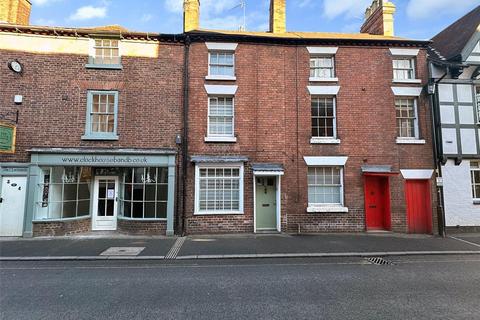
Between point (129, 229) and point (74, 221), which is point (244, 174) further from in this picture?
point (74, 221)

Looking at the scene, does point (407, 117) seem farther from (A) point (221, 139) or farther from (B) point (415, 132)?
(A) point (221, 139)

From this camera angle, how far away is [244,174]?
12312 mm

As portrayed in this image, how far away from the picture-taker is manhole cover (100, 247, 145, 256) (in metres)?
8.78

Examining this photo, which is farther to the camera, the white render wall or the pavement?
the white render wall

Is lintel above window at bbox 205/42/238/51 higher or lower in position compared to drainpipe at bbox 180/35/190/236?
higher

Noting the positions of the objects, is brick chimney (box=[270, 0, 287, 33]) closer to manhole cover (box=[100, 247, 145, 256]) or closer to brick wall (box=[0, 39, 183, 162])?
brick wall (box=[0, 39, 183, 162])

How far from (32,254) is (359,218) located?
12159 millimetres

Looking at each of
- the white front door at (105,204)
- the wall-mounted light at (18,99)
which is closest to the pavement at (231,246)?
the white front door at (105,204)

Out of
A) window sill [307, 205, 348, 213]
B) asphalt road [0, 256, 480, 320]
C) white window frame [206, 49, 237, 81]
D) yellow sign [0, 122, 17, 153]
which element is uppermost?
white window frame [206, 49, 237, 81]

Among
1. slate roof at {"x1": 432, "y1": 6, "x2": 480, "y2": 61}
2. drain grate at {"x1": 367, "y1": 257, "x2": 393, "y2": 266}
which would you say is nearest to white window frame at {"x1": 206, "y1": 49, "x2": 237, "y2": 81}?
drain grate at {"x1": 367, "y1": 257, "x2": 393, "y2": 266}

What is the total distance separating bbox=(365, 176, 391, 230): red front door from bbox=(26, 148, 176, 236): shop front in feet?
28.2

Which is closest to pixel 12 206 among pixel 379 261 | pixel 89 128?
pixel 89 128

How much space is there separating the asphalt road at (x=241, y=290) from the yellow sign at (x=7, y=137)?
4986 mm

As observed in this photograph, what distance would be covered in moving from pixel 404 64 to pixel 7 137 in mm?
17102
